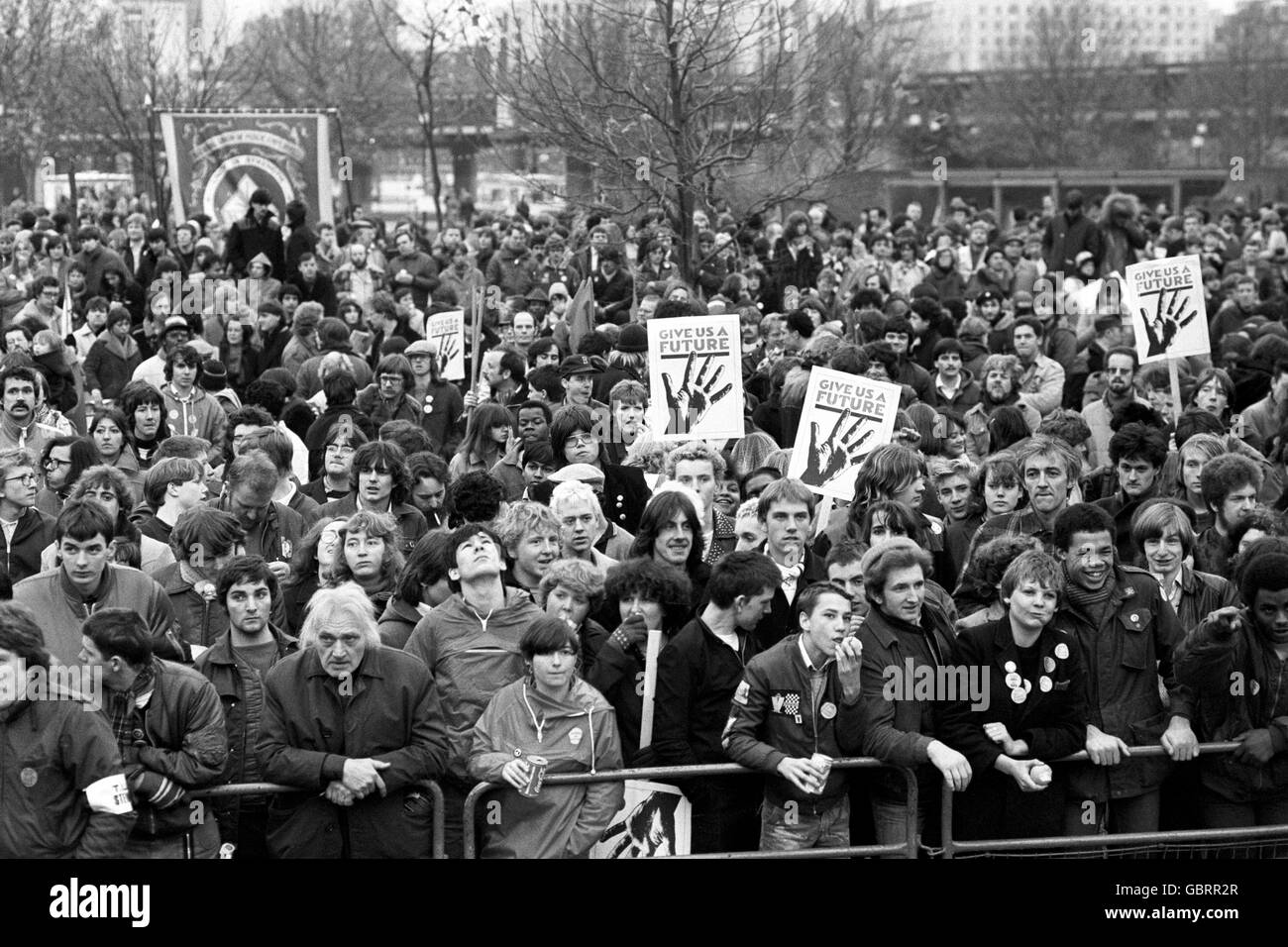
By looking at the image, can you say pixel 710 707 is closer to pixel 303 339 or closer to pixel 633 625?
pixel 633 625

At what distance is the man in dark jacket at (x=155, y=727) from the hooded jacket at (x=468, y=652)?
3.20 ft

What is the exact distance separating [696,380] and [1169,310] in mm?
3850

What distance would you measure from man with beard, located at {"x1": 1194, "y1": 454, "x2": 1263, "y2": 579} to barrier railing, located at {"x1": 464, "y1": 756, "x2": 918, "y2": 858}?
101 inches

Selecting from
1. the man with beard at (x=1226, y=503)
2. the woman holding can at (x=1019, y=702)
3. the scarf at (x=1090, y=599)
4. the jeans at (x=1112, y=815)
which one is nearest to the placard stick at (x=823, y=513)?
the man with beard at (x=1226, y=503)

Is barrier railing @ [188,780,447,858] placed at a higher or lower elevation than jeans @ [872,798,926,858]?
higher

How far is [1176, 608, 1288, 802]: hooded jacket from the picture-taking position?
8.32 metres

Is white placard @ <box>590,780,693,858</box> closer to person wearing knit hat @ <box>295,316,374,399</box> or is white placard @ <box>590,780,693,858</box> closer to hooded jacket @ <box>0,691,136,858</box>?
hooded jacket @ <box>0,691,136,858</box>

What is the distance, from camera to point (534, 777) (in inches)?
303

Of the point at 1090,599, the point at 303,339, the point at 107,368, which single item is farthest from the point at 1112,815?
the point at 107,368

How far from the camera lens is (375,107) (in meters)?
50.5

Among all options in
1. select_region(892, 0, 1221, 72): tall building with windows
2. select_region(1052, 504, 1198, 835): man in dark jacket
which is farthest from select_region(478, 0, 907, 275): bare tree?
select_region(892, 0, 1221, 72): tall building with windows

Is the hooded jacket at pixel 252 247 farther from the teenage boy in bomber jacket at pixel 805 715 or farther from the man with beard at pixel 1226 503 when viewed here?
the teenage boy in bomber jacket at pixel 805 715
